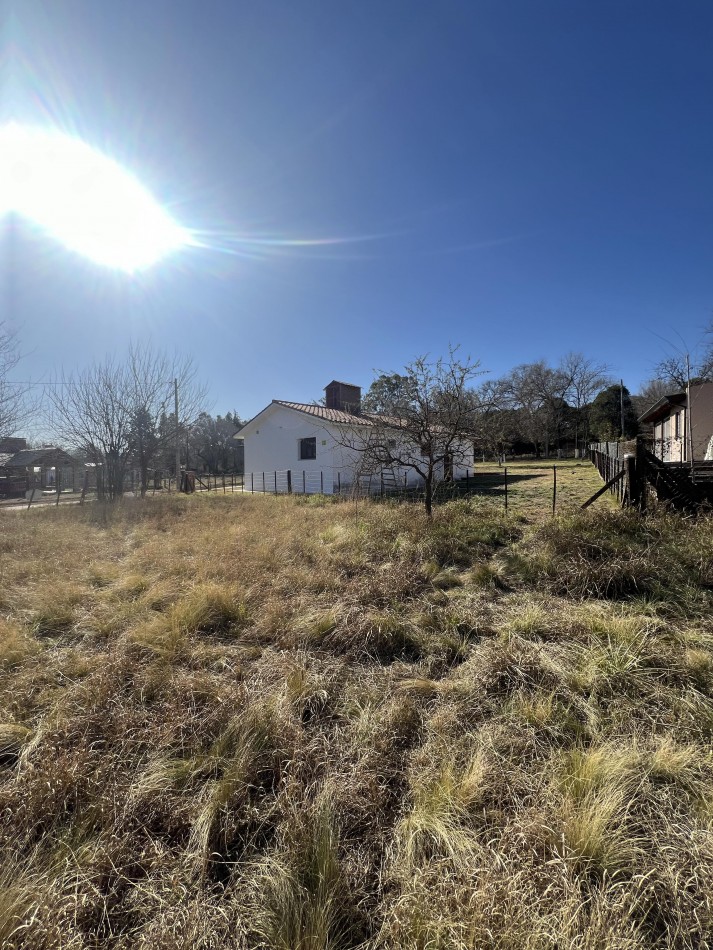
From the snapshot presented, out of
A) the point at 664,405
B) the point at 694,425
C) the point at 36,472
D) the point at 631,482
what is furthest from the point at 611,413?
the point at 36,472

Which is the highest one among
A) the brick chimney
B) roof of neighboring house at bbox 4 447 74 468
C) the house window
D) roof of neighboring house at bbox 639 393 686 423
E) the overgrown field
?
the brick chimney

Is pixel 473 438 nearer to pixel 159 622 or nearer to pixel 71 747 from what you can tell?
pixel 159 622

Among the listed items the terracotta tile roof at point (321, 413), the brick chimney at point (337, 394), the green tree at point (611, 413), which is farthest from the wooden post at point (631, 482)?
the green tree at point (611, 413)

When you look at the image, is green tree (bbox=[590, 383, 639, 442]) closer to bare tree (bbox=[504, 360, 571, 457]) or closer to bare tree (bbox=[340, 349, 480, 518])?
bare tree (bbox=[504, 360, 571, 457])

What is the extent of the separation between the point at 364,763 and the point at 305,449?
18136 millimetres

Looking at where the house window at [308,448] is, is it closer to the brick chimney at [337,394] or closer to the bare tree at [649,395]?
the brick chimney at [337,394]

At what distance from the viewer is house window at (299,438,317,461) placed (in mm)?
19406

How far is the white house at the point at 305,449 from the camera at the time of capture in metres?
18.2

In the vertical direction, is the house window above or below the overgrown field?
above

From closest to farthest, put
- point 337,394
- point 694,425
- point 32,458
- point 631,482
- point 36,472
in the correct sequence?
point 631,482
point 694,425
point 337,394
point 36,472
point 32,458

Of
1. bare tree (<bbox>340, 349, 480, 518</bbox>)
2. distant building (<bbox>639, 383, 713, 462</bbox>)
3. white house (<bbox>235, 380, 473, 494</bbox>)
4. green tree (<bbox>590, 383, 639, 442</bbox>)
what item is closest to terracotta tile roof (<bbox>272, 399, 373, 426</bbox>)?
white house (<bbox>235, 380, 473, 494</bbox>)

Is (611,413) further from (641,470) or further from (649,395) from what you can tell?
(641,470)

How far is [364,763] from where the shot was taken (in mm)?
2146

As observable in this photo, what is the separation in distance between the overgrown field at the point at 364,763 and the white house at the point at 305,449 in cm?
1254
